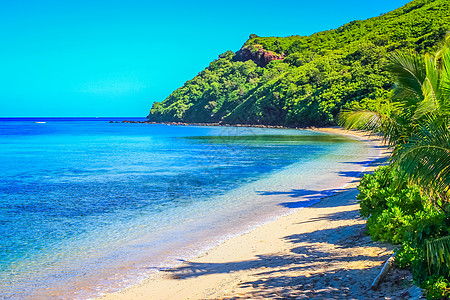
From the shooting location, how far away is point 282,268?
7.25 meters

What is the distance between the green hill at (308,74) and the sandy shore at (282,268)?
22069 mm

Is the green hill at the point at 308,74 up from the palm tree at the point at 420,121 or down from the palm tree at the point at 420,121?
up

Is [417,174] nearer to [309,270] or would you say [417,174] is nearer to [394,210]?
[394,210]

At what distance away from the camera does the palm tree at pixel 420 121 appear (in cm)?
511

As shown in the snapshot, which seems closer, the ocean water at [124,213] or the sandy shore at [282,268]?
the sandy shore at [282,268]

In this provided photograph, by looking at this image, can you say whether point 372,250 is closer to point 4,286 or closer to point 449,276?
point 449,276

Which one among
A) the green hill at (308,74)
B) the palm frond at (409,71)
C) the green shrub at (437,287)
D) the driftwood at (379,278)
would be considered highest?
the green hill at (308,74)

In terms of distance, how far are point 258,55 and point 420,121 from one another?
158 metres

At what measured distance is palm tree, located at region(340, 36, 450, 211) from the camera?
5.11 meters

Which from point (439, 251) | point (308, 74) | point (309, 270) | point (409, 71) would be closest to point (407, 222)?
point (309, 270)

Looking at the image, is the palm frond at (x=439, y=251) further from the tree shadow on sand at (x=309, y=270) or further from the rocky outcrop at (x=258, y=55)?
the rocky outcrop at (x=258, y=55)

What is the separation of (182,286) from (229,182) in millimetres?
13706

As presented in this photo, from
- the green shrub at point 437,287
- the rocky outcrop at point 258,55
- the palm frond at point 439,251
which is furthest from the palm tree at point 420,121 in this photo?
the rocky outcrop at point 258,55

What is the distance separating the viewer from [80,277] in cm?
789
